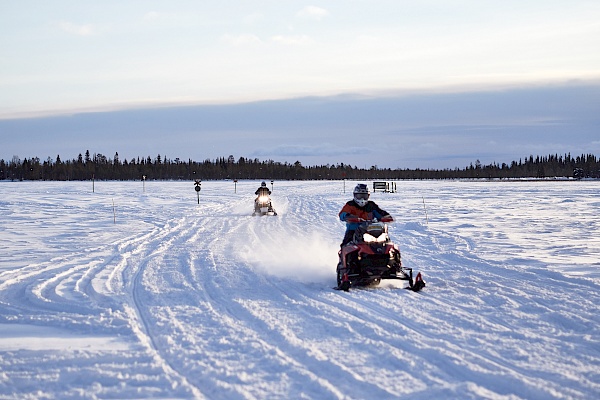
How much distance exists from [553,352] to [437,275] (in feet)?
18.3

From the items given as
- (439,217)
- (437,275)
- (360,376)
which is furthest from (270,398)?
(439,217)

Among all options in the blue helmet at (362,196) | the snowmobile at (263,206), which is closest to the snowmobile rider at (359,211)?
the blue helmet at (362,196)

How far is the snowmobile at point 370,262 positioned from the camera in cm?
1038

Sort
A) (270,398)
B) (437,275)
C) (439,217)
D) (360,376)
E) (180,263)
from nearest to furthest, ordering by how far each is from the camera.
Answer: (270,398) → (360,376) → (437,275) → (180,263) → (439,217)

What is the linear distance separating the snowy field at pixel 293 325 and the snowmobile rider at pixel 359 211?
3.36 feet

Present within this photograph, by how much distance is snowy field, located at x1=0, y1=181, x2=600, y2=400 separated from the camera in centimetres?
540

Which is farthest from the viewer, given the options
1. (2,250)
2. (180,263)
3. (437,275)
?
(2,250)

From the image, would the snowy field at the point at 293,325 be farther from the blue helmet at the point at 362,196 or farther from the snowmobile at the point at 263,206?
the snowmobile at the point at 263,206

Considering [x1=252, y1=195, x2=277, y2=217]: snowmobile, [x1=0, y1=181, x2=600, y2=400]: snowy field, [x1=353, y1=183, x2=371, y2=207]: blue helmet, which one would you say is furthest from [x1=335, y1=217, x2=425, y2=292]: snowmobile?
[x1=252, y1=195, x2=277, y2=217]: snowmobile

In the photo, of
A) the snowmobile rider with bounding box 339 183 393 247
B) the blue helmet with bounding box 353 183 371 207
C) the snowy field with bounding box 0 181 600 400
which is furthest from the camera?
the blue helmet with bounding box 353 183 371 207

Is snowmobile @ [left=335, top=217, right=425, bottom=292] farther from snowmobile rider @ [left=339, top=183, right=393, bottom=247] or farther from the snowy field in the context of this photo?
snowmobile rider @ [left=339, top=183, right=393, bottom=247]

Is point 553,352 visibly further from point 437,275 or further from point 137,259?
point 137,259

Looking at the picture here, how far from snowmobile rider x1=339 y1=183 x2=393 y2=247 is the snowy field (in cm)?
102

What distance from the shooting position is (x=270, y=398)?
503cm
